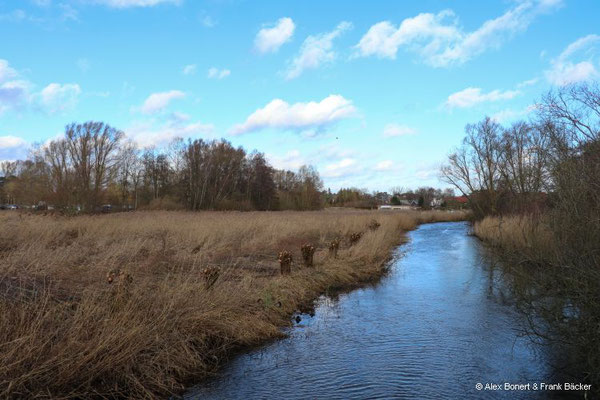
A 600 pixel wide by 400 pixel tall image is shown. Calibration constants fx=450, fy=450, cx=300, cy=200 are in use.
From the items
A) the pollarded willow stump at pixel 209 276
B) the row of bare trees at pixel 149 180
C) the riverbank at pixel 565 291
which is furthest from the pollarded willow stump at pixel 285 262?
the row of bare trees at pixel 149 180

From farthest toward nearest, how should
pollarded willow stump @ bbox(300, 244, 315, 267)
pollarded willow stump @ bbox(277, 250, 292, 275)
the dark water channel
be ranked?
pollarded willow stump @ bbox(300, 244, 315, 267)
pollarded willow stump @ bbox(277, 250, 292, 275)
the dark water channel

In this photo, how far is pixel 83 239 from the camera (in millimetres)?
15453

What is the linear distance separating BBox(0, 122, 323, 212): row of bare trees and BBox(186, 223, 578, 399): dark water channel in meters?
35.4

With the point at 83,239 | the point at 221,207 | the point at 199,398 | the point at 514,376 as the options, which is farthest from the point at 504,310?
the point at 221,207

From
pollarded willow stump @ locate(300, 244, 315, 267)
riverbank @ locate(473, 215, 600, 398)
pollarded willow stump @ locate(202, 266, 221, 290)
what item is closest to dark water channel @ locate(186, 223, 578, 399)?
riverbank @ locate(473, 215, 600, 398)

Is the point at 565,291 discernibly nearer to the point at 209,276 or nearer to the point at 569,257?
the point at 569,257

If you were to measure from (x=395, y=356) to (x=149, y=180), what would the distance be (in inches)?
2616

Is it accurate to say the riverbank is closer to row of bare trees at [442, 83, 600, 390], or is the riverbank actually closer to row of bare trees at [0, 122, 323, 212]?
row of bare trees at [442, 83, 600, 390]

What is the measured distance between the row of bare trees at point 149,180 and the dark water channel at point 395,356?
35357mm

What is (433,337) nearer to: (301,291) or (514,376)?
(514,376)

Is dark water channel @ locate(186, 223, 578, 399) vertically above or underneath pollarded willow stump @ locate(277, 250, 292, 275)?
underneath

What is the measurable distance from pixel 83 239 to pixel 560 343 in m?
14.5

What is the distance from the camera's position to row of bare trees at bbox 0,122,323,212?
43.3 metres

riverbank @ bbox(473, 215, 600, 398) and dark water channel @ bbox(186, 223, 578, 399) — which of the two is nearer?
riverbank @ bbox(473, 215, 600, 398)
